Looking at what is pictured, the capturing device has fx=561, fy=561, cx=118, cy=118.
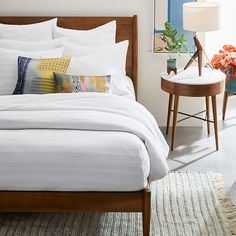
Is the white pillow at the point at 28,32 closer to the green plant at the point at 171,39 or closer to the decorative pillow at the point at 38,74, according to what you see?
the decorative pillow at the point at 38,74

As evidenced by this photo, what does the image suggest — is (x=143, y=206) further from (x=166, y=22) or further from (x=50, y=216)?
(x=166, y=22)

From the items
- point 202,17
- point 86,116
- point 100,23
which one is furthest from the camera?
point 100,23

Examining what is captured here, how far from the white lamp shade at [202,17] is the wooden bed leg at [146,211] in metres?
1.60

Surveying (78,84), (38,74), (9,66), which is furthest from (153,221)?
(9,66)

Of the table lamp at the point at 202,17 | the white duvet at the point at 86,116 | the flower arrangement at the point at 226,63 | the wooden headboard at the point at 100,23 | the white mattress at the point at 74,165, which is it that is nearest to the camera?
the white mattress at the point at 74,165

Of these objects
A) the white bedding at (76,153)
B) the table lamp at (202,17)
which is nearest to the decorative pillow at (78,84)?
the white bedding at (76,153)

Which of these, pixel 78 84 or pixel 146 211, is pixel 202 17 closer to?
pixel 78 84

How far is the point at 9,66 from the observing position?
13.6ft

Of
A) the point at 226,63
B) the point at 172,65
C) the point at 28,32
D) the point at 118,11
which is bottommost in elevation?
the point at 226,63

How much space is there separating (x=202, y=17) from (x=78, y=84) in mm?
1033

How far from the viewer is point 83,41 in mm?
4434

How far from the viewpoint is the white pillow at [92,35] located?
14.5ft

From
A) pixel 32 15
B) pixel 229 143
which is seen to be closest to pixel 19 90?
pixel 32 15

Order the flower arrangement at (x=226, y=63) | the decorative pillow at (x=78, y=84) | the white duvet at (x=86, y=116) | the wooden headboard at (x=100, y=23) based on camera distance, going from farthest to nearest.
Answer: the flower arrangement at (x=226, y=63) → the wooden headboard at (x=100, y=23) → the decorative pillow at (x=78, y=84) → the white duvet at (x=86, y=116)
